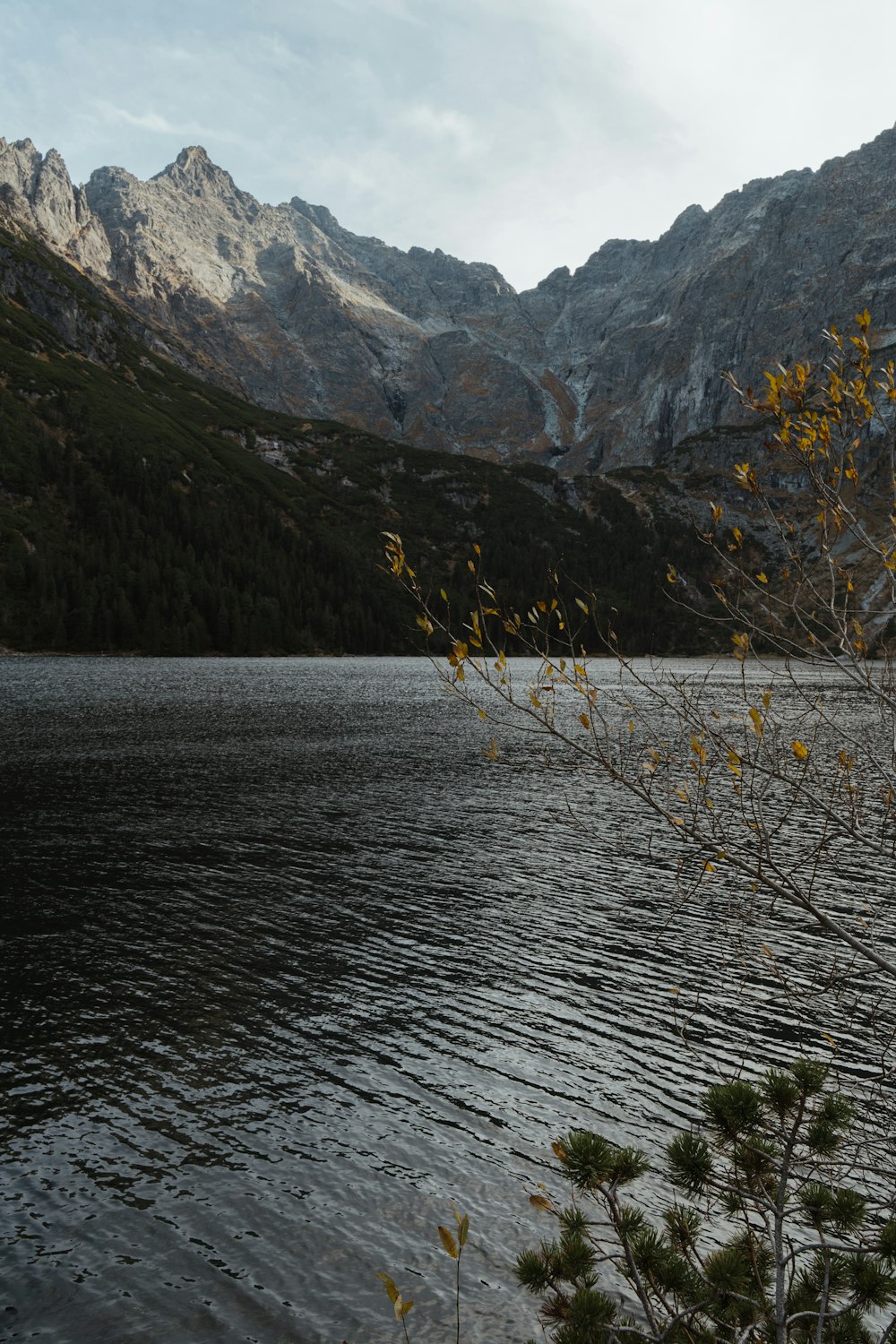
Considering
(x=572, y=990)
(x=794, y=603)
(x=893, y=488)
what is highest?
(x=893, y=488)

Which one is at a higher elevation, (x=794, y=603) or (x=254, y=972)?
(x=794, y=603)

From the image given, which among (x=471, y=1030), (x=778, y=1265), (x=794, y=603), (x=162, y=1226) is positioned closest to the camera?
(x=778, y=1265)

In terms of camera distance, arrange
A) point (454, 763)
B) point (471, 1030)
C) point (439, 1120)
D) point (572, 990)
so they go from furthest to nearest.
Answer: point (454, 763), point (572, 990), point (471, 1030), point (439, 1120)

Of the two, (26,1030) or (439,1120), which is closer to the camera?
(439,1120)

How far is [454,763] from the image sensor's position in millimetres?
56281

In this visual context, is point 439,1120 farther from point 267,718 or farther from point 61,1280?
point 267,718

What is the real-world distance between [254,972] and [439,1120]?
8.38 metres

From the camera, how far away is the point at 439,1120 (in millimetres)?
14227

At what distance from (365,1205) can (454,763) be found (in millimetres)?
44385

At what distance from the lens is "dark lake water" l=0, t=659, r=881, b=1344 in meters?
10.6

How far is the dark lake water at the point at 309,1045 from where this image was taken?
10.6 metres

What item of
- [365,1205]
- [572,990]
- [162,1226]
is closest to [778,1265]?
[365,1205]

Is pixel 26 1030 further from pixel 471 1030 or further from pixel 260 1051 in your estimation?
pixel 471 1030

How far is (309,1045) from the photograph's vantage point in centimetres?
1702
